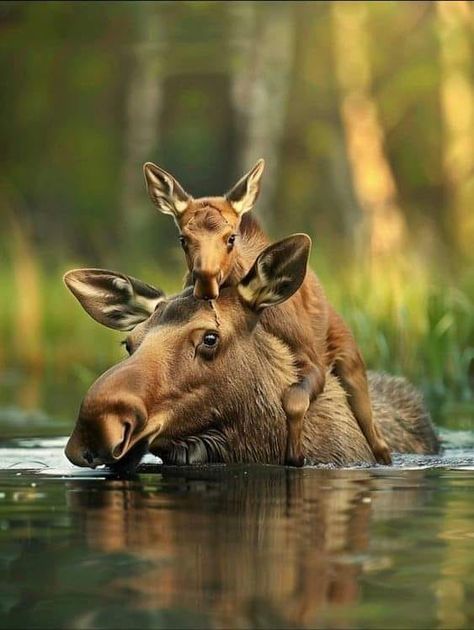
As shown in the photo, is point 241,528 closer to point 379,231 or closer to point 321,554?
point 321,554

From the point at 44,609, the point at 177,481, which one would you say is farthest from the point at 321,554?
the point at 177,481

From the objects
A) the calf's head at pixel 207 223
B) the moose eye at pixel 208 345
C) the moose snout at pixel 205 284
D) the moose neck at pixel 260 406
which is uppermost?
the calf's head at pixel 207 223

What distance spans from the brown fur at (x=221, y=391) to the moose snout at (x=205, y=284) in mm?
247

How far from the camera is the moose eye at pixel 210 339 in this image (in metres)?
8.77

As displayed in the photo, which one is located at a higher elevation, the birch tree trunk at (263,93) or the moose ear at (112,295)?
the birch tree trunk at (263,93)

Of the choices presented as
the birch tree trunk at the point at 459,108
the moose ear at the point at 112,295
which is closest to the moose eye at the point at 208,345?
the moose ear at the point at 112,295

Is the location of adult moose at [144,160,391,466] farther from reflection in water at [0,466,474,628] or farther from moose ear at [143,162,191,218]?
reflection in water at [0,466,474,628]

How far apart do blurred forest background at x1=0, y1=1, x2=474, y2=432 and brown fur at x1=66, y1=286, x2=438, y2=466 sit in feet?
36.1

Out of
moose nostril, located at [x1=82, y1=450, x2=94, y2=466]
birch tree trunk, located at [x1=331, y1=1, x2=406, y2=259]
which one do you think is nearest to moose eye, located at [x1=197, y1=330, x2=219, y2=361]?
moose nostril, located at [x1=82, y1=450, x2=94, y2=466]

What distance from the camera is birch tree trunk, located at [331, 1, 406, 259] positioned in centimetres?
2877

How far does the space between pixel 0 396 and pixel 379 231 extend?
44.6ft

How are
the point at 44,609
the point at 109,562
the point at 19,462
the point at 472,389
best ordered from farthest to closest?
the point at 472,389 < the point at 19,462 < the point at 109,562 < the point at 44,609

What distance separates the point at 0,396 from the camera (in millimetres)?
15234

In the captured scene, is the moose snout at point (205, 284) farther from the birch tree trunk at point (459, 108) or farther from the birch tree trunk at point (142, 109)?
the birch tree trunk at point (142, 109)
